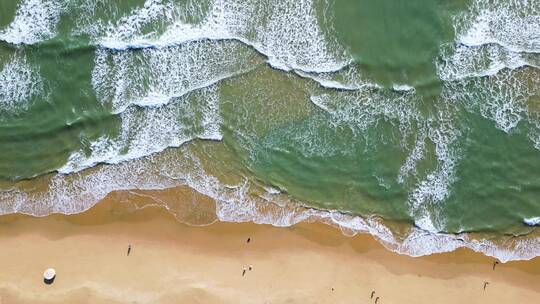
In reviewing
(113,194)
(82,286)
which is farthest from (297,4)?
(82,286)

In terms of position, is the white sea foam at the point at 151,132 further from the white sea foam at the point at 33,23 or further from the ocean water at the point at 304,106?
the white sea foam at the point at 33,23

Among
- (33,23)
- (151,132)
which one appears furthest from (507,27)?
(33,23)

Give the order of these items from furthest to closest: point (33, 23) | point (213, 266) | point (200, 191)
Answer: point (33, 23) → point (200, 191) → point (213, 266)

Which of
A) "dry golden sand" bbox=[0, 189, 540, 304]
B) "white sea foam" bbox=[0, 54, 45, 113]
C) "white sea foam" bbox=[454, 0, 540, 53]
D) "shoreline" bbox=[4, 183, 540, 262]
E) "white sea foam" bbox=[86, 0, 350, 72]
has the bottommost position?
"dry golden sand" bbox=[0, 189, 540, 304]

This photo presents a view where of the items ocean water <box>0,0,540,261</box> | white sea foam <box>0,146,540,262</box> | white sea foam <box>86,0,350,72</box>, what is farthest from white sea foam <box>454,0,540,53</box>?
white sea foam <box>0,146,540,262</box>

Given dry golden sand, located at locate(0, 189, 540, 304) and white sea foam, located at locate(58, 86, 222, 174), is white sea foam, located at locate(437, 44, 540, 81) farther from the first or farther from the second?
white sea foam, located at locate(58, 86, 222, 174)

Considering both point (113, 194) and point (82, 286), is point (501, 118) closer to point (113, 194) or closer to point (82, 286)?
point (113, 194)

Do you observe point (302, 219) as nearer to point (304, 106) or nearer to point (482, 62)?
point (304, 106)
